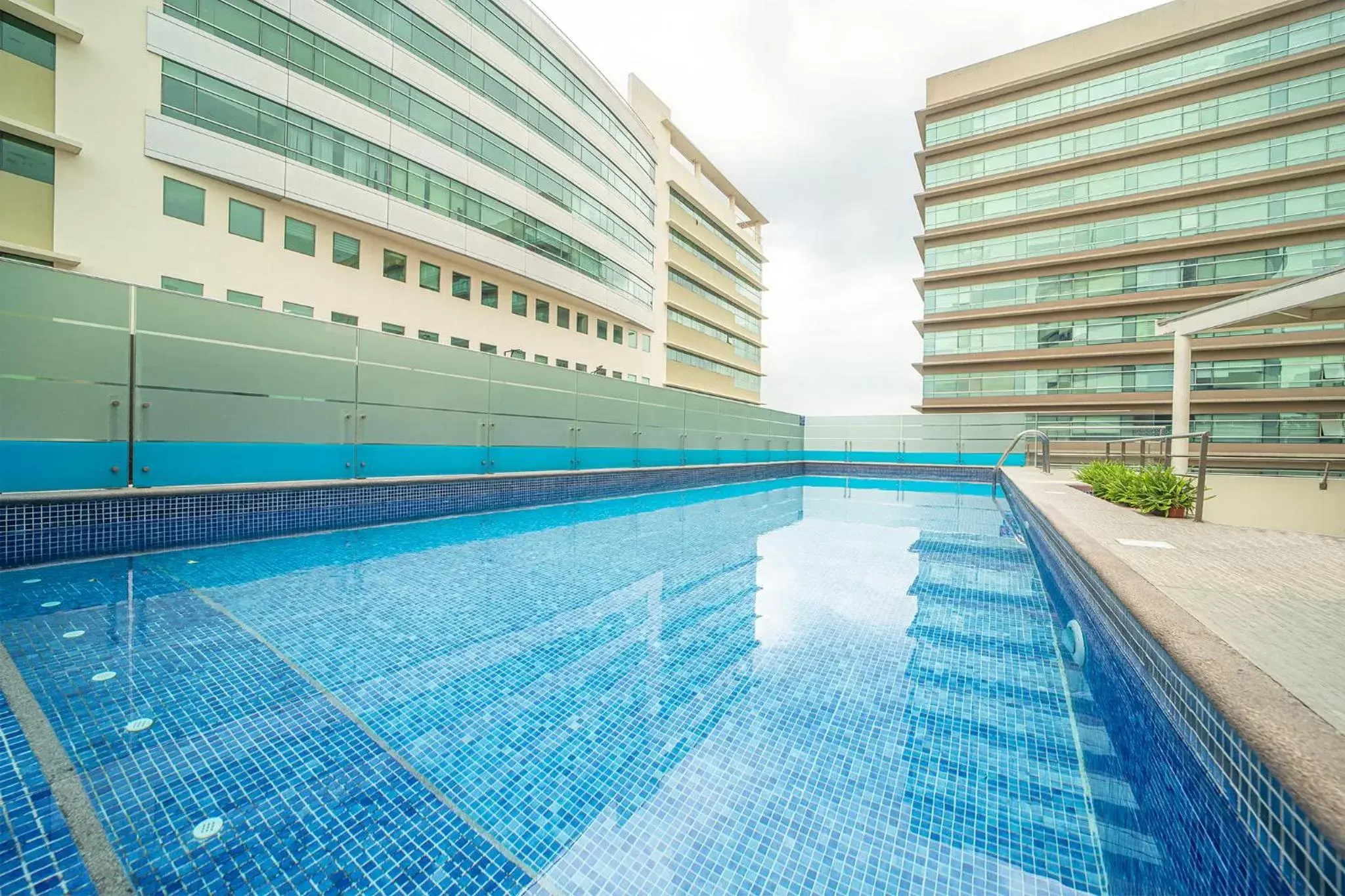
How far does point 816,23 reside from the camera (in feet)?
69.8

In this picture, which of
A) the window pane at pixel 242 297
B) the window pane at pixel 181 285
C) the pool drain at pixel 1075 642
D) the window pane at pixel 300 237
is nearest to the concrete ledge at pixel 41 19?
the window pane at pixel 300 237

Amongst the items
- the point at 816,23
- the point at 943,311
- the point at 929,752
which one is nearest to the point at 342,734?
the point at 929,752

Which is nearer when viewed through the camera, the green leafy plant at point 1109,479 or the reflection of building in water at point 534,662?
the reflection of building in water at point 534,662

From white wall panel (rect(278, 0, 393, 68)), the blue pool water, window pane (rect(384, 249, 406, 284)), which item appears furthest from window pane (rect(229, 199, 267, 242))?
the blue pool water

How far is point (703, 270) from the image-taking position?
109ft

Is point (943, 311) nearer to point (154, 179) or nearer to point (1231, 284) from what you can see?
point (1231, 284)

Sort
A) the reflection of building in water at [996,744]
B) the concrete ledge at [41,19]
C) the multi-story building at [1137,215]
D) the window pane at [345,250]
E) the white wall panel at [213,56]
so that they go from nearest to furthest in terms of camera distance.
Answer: the reflection of building in water at [996,744]
the concrete ledge at [41,19]
the white wall panel at [213,56]
the window pane at [345,250]
the multi-story building at [1137,215]

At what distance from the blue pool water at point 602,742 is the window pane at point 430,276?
1442 cm

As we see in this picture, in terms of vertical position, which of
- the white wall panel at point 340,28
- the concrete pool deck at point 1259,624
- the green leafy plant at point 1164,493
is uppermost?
the white wall panel at point 340,28

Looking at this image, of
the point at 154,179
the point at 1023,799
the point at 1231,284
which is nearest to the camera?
the point at 1023,799

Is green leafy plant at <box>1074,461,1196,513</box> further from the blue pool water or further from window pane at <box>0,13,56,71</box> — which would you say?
window pane at <box>0,13,56,71</box>

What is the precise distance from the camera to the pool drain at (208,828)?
68.4 inches

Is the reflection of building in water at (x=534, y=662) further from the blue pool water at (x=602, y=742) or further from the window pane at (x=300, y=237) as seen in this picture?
the window pane at (x=300, y=237)

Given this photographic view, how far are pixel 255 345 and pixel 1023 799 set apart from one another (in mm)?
9239
